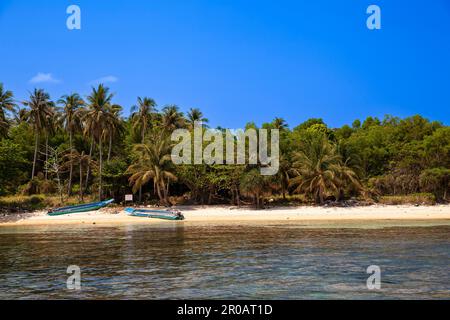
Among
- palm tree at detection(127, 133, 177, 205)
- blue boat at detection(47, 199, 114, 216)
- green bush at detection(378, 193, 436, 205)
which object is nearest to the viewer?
blue boat at detection(47, 199, 114, 216)

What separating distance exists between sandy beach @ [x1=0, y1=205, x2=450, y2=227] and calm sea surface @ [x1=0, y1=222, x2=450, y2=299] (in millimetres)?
10672

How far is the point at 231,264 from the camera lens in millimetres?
16859

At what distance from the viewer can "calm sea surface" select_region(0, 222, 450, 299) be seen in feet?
40.6

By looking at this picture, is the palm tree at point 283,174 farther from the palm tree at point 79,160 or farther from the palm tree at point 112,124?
the palm tree at point 79,160

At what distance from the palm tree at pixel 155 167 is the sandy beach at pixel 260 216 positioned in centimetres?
412

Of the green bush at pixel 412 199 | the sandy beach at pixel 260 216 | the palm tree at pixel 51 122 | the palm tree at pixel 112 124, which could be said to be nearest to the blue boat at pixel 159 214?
the sandy beach at pixel 260 216

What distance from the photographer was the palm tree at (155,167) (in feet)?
151

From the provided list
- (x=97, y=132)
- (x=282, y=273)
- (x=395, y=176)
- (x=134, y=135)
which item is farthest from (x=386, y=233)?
(x=134, y=135)

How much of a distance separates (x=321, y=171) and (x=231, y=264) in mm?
29651

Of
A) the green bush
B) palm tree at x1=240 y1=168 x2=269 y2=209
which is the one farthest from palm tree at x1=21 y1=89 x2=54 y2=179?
the green bush

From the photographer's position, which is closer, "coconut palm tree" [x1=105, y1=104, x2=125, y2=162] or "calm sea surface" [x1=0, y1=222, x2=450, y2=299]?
"calm sea surface" [x1=0, y1=222, x2=450, y2=299]

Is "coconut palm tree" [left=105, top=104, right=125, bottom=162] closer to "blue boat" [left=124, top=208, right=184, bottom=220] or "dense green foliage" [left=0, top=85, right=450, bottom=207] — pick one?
"dense green foliage" [left=0, top=85, right=450, bottom=207]

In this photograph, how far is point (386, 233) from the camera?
88.6 ft

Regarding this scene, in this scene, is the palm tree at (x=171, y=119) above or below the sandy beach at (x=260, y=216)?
above
